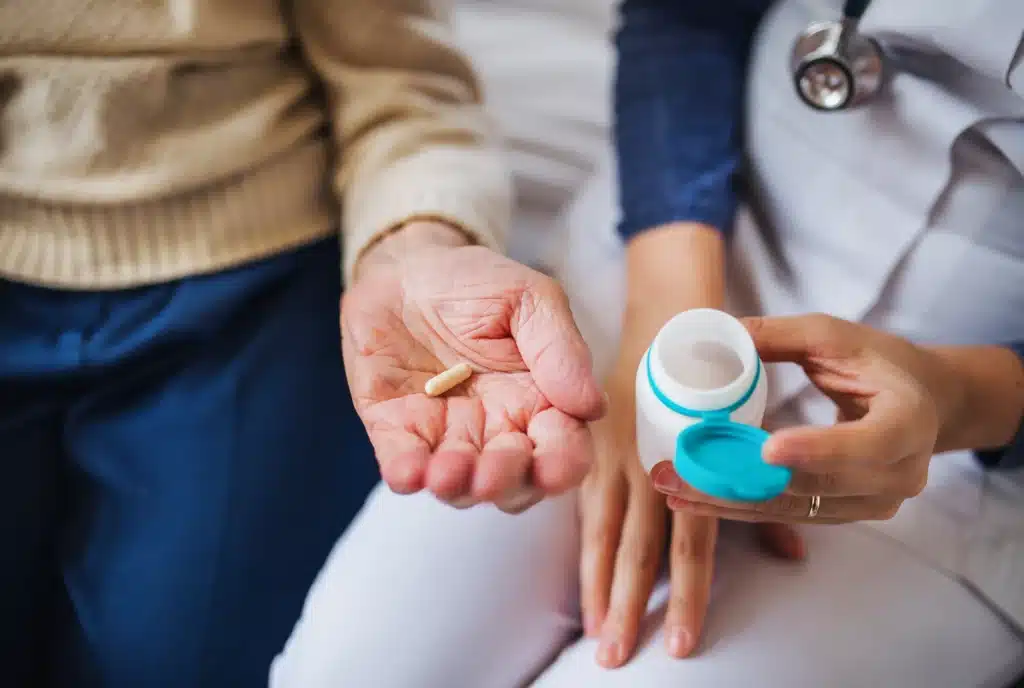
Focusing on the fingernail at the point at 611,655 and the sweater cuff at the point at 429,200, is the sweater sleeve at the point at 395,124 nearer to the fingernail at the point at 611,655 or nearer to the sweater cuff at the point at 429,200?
the sweater cuff at the point at 429,200

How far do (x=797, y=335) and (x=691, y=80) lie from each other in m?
0.25

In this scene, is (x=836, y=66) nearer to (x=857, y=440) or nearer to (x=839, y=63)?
(x=839, y=63)

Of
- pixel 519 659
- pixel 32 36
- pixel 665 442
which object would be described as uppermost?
pixel 32 36

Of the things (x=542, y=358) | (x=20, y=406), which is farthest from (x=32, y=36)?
(x=542, y=358)

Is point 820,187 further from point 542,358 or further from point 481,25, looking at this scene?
point 481,25

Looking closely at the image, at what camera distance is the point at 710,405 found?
344 mm

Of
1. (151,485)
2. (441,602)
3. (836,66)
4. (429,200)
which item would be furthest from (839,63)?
(151,485)

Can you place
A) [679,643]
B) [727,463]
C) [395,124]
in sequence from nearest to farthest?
[727,463] → [679,643] → [395,124]

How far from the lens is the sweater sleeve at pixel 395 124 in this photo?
52 centimetres

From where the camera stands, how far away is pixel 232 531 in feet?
1.71

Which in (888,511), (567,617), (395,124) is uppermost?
(395,124)

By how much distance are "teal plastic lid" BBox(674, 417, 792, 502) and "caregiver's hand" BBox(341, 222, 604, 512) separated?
5cm

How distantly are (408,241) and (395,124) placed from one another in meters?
0.10

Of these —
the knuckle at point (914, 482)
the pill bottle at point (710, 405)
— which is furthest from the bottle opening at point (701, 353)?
the knuckle at point (914, 482)
